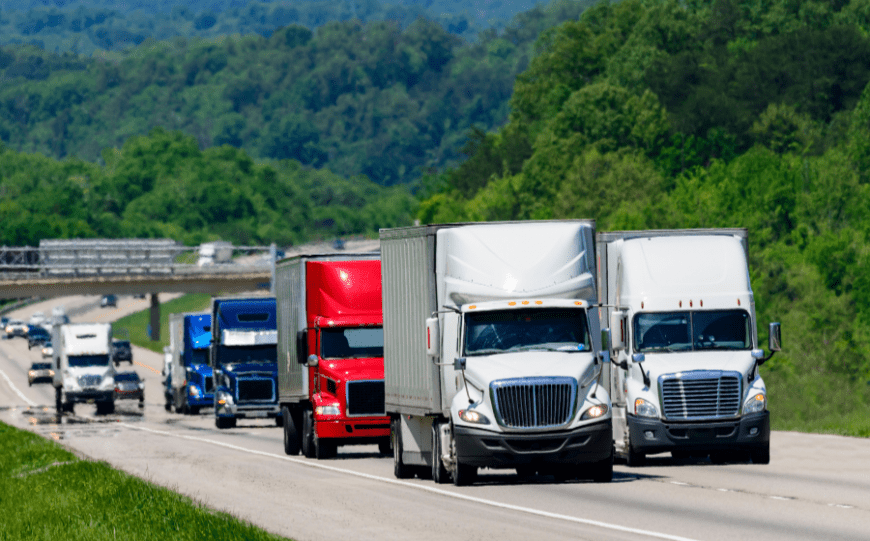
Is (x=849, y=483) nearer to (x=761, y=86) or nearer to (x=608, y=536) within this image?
(x=608, y=536)

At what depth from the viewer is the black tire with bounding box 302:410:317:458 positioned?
101ft

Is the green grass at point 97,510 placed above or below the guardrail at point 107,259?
below

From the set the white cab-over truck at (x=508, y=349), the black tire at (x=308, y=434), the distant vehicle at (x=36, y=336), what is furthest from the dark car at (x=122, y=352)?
the white cab-over truck at (x=508, y=349)

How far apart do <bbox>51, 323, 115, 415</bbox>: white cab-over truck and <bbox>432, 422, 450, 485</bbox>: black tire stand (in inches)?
1547

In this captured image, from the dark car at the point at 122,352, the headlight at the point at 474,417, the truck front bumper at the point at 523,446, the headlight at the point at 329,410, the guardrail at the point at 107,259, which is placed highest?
the guardrail at the point at 107,259

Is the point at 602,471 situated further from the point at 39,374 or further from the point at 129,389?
the point at 39,374

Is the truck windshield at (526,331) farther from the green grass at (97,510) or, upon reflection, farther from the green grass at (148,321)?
the green grass at (148,321)

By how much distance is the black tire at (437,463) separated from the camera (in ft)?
75.2

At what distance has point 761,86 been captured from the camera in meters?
110

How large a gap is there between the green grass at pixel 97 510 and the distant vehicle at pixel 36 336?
95410 mm

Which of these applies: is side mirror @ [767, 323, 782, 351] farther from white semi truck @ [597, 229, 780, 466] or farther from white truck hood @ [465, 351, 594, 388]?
white truck hood @ [465, 351, 594, 388]

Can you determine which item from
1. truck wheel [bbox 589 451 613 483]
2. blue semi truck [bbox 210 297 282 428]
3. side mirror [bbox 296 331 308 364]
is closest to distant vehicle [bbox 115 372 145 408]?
blue semi truck [bbox 210 297 282 428]

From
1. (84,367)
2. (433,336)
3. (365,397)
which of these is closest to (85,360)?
(84,367)

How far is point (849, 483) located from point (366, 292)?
10.8 metres
